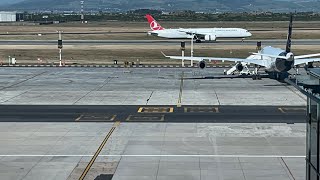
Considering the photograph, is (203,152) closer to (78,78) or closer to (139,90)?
(139,90)

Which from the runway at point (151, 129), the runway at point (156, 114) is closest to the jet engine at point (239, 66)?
the runway at point (151, 129)

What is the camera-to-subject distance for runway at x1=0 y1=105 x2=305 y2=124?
46188 millimetres

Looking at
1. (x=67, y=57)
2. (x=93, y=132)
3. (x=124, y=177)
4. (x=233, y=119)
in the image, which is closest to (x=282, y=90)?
(x=233, y=119)

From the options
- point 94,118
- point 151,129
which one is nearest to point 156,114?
point 94,118

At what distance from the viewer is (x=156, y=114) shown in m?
48.9

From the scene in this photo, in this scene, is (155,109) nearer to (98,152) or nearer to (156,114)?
(156,114)

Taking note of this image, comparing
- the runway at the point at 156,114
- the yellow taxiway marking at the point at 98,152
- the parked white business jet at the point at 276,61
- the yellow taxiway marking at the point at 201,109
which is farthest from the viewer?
the parked white business jet at the point at 276,61

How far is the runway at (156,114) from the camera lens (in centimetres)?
4619

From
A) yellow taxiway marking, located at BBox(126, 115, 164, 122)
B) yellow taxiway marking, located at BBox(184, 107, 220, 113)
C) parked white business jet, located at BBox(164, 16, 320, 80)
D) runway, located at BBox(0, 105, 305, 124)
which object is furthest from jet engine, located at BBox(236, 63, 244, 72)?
yellow taxiway marking, located at BBox(126, 115, 164, 122)

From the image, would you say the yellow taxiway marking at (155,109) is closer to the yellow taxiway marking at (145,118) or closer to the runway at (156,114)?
the runway at (156,114)

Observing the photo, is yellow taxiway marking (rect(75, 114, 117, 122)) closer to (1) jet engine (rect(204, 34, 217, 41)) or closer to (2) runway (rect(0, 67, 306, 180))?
(2) runway (rect(0, 67, 306, 180))

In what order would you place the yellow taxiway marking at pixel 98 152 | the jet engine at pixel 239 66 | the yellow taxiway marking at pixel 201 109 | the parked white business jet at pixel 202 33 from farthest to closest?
the parked white business jet at pixel 202 33 → the jet engine at pixel 239 66 → the yellow taxiway marking at pixel 201 109 → the yellow taxiway marking at pixel 98 152

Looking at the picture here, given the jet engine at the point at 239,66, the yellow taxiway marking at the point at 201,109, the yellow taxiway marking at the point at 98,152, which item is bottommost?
the yellow taxiway marking at the point at 98,152

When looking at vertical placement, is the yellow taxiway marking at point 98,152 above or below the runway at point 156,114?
below
